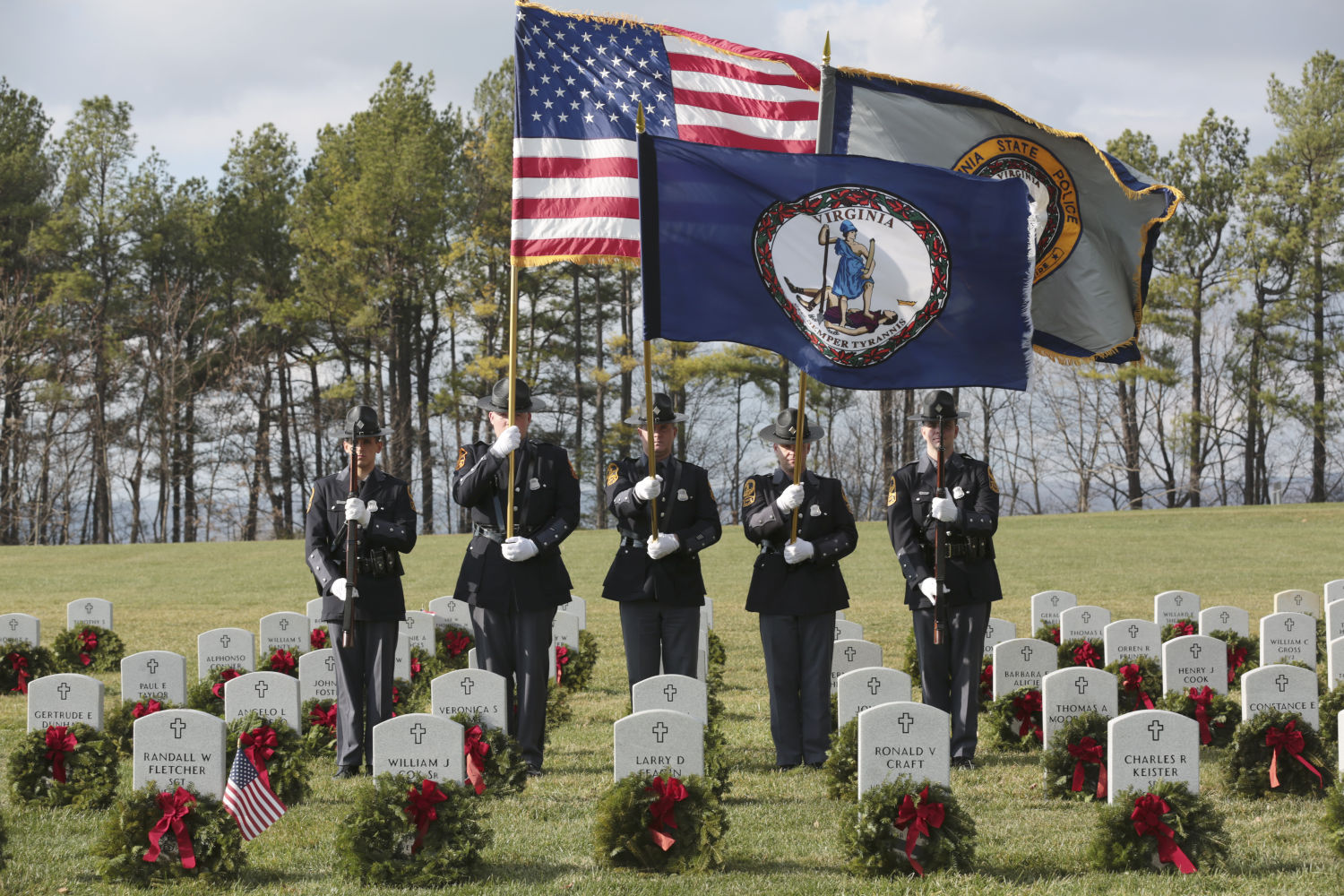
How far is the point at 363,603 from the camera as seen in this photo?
718cm

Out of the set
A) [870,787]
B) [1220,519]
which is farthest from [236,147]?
[870,787]

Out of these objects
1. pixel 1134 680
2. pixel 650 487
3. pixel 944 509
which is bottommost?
pixel 1134 680

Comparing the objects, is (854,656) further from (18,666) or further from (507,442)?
(18,666)

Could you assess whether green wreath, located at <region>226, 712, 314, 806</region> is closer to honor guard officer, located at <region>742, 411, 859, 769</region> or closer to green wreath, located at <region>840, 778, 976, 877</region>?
honor guard officer, located at <region>742, 411, 859, 769</region>

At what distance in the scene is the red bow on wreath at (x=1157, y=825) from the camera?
5316 millimetres

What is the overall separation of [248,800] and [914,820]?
2983mm

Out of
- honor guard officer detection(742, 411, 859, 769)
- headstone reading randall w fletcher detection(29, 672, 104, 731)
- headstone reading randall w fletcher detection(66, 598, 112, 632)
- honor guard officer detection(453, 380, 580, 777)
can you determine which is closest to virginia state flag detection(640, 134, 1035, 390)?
honor guard officer detection(742, 411, 859, 769)

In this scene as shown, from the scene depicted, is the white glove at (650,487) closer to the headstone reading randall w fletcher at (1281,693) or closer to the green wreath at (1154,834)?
the green wreath at (1154,834)

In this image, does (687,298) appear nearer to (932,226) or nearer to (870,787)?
(932,226)

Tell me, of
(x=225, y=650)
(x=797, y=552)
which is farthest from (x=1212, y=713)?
(x=225, y=650)

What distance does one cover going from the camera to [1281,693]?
7047 mm

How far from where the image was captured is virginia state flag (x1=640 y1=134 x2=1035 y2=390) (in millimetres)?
6637

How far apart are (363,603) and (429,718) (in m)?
1.89

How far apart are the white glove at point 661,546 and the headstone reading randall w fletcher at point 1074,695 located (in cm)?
230
